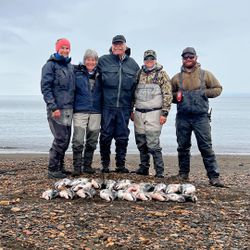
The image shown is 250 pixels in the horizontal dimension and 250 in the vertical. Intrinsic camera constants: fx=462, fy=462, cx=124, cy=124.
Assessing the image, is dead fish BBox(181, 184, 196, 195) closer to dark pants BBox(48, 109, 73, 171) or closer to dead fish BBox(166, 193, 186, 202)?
dead fish BBox(166, 193, 186, 202)

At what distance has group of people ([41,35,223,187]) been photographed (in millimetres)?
9289

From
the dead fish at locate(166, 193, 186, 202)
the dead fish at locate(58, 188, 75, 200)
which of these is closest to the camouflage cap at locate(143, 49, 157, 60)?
the dead fish at locate(166, 193, 186, 202)

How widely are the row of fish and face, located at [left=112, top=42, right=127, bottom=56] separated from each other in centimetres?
280

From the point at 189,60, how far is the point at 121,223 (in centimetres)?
409

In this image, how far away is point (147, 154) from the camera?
10180mm

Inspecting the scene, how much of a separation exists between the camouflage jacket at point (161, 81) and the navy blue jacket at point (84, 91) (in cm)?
97

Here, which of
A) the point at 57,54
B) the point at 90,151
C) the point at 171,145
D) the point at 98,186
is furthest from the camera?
the point at 171,145

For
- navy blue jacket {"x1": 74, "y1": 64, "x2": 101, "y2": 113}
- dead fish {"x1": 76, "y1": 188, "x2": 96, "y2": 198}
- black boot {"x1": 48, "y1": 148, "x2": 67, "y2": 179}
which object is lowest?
dead fish {"x1": 76, "y1": 188, "x2": 96, "y2": 198}

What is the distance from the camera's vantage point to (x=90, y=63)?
9.42 metres

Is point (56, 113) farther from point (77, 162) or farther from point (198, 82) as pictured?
point (198, 82)

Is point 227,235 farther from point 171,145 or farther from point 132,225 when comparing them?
point 171,145

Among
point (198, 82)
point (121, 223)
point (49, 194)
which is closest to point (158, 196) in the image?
point (121, 223)

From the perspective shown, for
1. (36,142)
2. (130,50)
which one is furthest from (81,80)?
(36,142)

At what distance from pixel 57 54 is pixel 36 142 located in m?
20.9
